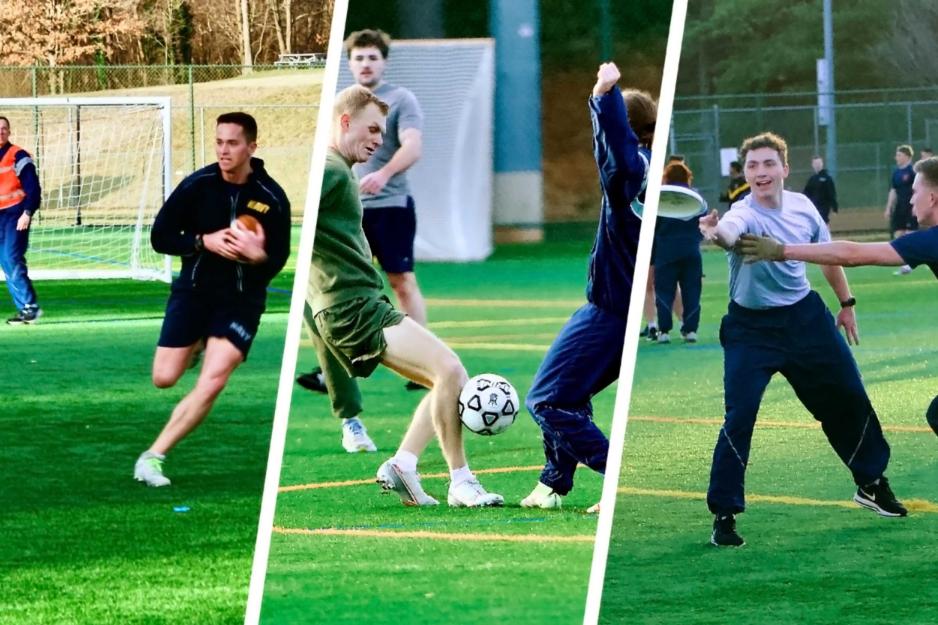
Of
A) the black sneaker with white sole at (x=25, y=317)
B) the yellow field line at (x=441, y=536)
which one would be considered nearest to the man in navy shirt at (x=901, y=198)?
the black sneaker with white sole at (x=25, y=317)

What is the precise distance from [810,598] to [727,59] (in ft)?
64.1

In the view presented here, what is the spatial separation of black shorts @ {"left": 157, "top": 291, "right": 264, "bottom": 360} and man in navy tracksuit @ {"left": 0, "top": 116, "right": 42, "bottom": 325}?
2.93m

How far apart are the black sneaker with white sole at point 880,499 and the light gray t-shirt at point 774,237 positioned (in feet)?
2.34

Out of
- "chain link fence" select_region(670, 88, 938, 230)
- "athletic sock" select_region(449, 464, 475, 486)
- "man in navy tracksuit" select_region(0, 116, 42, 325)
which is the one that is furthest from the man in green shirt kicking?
"chain link fence" select_region(670, 88, 938, 230)

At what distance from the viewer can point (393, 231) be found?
365 cm

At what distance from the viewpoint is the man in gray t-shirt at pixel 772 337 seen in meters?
4.21

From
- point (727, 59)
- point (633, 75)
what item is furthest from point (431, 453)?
point (727, 59)

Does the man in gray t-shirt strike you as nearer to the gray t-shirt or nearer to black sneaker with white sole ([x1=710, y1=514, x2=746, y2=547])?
black sneaker with white sole ([x1=710, y1=514, x2=746, y2=547])

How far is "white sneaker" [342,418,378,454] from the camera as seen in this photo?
18.2 ft

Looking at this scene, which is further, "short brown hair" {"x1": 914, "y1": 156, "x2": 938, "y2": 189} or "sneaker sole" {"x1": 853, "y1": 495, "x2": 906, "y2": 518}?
"sneaker sole" {"x1": 853, "y1": 495, "x2": 906, "y2": 518}

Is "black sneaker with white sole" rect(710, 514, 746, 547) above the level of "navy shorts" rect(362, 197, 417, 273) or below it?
below

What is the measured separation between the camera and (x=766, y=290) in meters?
4.35

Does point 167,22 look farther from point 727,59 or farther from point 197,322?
point 727,59

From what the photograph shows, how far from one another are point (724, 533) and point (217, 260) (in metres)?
1.86
